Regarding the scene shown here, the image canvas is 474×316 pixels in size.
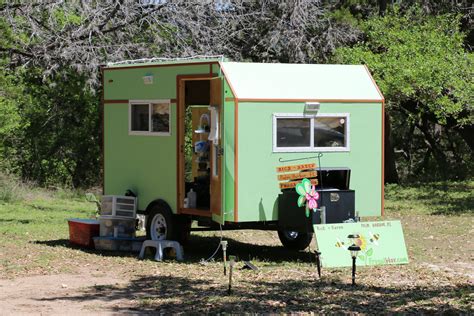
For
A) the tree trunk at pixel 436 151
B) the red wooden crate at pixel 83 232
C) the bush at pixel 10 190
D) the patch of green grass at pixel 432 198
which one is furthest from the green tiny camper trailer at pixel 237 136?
the tree trunk at pixel 436 151

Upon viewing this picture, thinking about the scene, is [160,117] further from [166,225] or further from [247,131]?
[247,131]

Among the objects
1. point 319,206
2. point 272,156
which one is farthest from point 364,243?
point 272,156

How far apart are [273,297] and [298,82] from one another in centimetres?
427

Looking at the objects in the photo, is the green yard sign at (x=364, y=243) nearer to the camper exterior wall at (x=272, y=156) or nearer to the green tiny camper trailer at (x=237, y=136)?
the green tiny camper trailer at (x=237, y=136)

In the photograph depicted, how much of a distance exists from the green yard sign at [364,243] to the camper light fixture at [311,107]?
1.86m

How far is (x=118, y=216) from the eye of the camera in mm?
14367

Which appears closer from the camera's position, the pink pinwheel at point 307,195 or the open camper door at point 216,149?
the pink pinwheel at point 307,195

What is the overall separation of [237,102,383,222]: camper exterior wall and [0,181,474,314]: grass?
876 mm

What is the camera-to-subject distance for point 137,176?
14.5 m

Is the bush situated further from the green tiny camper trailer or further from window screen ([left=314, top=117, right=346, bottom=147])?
window screen ([left=314, top=117, right=346, bottom=147])

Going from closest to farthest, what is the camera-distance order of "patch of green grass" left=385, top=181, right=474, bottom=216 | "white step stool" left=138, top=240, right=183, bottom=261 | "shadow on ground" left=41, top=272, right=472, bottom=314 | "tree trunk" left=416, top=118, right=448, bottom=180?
1. "shadow on ground" left=41, top=272, right=472, bottom=314
2. "white step stool" left=138, top=240, right=183, bottom=261
3. "patch of green grass" left=385, top=181, right=474, bottom=216
4. "tree trunk" left=416, top=118, right=448, bottom=180

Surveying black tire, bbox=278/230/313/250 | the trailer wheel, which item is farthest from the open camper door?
black tire, bbox=278/230/313/250

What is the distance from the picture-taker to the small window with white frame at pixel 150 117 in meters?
14.0

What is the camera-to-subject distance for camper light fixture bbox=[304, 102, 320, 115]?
13.1 metres
